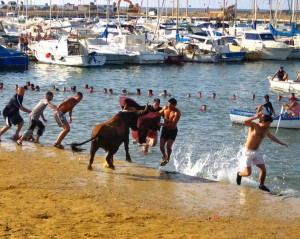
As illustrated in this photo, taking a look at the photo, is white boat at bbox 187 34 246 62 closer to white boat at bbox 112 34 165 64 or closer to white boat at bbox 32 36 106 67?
white boat at bbox 112 34 165 64

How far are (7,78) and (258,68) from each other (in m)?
19.8

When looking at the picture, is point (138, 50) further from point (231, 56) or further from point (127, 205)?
point (127, 205)

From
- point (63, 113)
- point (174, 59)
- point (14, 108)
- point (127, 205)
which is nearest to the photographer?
point (127, 205)

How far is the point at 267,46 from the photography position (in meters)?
55.1

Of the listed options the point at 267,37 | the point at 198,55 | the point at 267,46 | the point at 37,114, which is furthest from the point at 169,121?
the point at 267,37

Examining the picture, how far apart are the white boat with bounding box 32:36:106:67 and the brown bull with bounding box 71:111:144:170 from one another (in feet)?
104

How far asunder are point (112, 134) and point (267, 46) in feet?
142

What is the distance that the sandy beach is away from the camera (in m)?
9.98

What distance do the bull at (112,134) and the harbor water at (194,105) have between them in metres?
2.78

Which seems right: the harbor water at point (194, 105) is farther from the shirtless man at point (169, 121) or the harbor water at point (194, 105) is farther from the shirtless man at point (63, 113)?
the shirtless man at point (169, 121)

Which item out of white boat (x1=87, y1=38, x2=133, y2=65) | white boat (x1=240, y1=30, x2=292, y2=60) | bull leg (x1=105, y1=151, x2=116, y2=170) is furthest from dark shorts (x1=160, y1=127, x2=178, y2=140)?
white boat (x1=240, y1=30, x2=292, y2=60)

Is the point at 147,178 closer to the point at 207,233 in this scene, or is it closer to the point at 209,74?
the point at 207,233

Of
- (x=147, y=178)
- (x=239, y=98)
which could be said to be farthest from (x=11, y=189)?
(x=239, y=98)

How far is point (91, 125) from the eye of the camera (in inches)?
953
